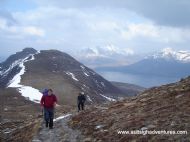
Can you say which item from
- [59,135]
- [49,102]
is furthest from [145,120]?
[49,102]

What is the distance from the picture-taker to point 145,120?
22266 millimetres

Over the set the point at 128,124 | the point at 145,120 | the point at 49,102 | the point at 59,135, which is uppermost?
the point at 49,102

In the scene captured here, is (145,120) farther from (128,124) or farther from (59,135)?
(59,135)

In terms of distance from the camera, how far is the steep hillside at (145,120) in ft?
64.1

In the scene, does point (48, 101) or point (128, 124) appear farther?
point (48, 101)

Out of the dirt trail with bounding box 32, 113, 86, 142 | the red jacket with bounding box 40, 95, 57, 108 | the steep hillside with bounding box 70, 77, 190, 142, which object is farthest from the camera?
the red jacket with bounding box 40, 95, 57, 108

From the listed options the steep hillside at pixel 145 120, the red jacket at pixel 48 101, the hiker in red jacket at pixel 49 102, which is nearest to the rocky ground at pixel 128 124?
the steep hillside at pixel 145 120

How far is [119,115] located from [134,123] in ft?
13.1

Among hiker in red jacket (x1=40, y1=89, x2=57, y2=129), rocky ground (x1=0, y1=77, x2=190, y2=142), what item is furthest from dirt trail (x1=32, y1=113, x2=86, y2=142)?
hiker in red jacket (x1=40, y1=89, x2=57, y2=129)

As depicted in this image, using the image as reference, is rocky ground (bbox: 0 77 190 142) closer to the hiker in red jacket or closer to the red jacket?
the hiker in red jacket

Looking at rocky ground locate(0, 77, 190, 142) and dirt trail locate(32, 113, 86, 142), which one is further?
dirt trail locate(32, 113, 86, 142)

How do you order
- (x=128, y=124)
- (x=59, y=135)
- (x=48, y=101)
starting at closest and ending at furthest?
(x=128, y=124)
(x=59, y=135)
(x=48, y=101)

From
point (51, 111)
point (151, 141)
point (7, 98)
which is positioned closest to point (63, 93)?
point (7, 98)

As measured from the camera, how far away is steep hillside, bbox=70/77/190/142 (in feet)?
64.1
